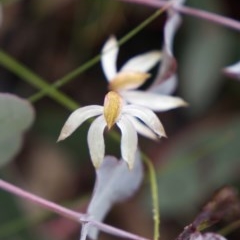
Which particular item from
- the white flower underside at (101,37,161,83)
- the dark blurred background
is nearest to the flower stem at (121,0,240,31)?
the white flower underside at (101,37,161,83)

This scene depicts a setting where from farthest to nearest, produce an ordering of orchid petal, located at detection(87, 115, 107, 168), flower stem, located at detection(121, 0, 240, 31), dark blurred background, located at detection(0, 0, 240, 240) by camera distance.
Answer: dark blurred background, located at detection(0, 0, 240, 240)
flower stem, located at detection(121, 0, 240, 31)
orchid petal, located at detection(87, 115, 107, 168)

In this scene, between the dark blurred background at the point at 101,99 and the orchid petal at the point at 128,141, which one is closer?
the orchid petal at the point at 128,141

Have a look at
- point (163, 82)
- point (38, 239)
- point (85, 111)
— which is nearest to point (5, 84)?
point (38, 239)

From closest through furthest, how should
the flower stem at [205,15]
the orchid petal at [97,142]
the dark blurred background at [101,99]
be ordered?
1. the orchid petal at [97,142]
2. the flower stem at [205,15]
3. the dark blurred background at [101,99]

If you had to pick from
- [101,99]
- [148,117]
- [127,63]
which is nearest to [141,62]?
[127,63]

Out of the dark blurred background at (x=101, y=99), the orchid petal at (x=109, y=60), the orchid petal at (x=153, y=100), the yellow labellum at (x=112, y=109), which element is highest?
the dark blurred background at (x=101, y=99)

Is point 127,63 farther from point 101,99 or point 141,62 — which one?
point 101,99

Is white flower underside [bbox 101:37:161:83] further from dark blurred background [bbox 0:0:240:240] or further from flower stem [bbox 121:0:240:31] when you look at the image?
dark blurred background [bbox 0:0:240:240]

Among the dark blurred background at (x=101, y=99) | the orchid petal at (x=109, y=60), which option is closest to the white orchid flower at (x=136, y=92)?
the orchid petal at (x=109, y=60)

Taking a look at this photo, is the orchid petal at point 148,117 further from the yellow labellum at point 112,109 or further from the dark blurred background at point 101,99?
the dark blurred background at point 101,99
